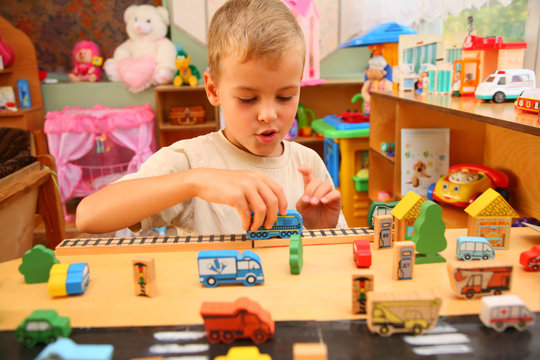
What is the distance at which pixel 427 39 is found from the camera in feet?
6.46

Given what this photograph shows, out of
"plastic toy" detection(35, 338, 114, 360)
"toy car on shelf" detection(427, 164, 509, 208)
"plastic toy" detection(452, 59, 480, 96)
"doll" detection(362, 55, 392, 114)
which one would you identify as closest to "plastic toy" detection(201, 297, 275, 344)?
"plastic toy" detection(35, 338, 114, 360)

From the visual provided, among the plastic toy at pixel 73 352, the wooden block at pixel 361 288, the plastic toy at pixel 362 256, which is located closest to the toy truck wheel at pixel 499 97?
the plastic toy at pixel 362 256

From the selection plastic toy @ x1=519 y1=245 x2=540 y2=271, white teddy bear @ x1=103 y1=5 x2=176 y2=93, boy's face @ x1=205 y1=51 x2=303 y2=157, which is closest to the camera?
plastic toy @ x1=519 y1=245 x2=540 y2=271

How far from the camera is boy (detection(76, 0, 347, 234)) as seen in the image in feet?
2.39

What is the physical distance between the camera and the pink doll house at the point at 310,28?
2.59 metres

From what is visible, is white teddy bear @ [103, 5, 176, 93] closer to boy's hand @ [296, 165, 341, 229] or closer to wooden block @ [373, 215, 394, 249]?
boy's hand @ [296, 165, 341, 229]

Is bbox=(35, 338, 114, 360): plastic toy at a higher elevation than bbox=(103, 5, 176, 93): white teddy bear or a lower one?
lower

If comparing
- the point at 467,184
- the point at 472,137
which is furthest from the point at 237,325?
the point at 472,137

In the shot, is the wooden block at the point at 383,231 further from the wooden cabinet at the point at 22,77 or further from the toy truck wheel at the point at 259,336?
the wooden cabinet at the point at 22,77

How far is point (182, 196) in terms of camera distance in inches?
30.6

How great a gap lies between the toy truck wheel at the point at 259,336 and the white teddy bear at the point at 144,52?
8.87 feet

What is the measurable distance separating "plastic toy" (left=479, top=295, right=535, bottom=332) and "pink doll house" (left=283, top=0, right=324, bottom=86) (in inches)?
88.6

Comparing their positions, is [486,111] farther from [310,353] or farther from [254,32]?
[310,353]

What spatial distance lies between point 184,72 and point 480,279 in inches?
105
